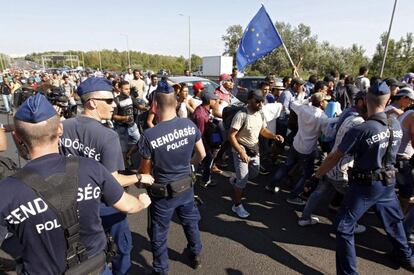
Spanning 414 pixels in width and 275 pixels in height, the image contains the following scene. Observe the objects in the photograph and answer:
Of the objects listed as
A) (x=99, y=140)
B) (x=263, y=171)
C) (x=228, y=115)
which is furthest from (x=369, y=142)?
(x=263, y=171)

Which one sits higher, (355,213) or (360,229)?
(355,213)

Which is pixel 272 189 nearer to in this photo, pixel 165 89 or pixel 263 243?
pixel 263 243

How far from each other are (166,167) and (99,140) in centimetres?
70

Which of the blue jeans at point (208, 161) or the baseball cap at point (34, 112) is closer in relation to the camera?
the baseball cap at point (34, 112)

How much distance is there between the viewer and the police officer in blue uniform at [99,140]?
2.21 m

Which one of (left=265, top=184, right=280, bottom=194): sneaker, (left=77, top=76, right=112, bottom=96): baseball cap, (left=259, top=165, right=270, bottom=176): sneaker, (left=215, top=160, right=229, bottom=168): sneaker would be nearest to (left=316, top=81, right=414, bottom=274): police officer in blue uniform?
(left=265, top=184, right=280, bottom=194): sneaker

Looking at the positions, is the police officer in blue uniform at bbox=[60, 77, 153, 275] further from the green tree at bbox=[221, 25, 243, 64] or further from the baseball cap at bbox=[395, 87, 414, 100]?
the green tree at bbox=[221, 25, 243, 64]

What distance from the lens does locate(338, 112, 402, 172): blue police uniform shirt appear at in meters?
2.51

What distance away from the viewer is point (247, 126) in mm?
3881

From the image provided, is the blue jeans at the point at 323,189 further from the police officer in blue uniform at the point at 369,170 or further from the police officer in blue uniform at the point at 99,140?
the police officer in blue uniform at the point at 99,140

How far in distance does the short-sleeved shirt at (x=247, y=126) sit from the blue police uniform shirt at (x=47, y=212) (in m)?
2.43

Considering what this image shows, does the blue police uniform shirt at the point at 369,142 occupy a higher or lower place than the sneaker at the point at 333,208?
higher

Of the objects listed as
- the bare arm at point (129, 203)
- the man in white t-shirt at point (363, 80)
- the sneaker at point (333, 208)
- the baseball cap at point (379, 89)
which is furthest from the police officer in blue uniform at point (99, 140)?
the man in white t-shirt at point (363, 80)

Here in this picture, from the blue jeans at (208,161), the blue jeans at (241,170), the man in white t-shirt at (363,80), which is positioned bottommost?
the blue jeans at (208,161)
